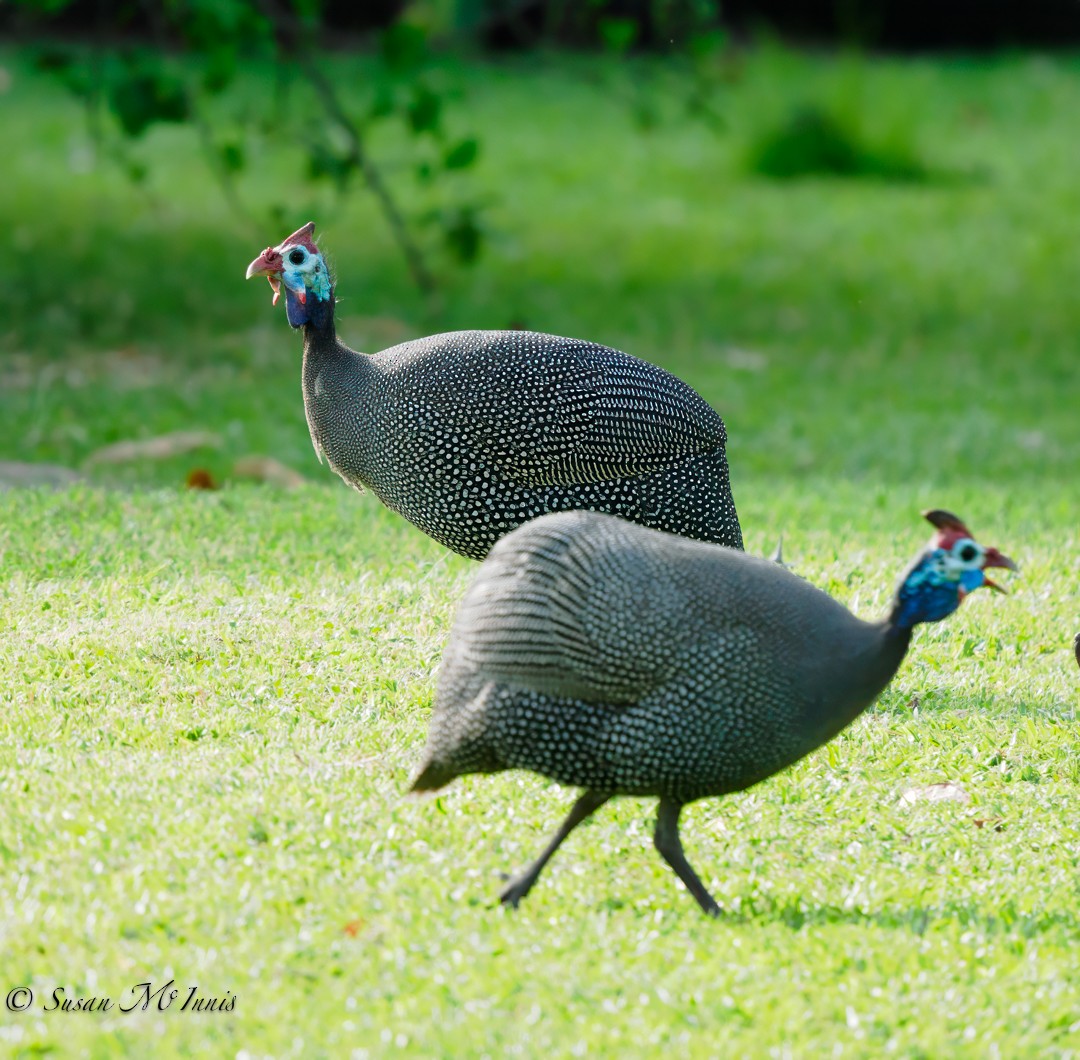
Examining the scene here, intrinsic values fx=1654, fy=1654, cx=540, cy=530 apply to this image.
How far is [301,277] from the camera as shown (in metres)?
4.73

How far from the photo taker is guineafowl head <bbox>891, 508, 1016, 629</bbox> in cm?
319

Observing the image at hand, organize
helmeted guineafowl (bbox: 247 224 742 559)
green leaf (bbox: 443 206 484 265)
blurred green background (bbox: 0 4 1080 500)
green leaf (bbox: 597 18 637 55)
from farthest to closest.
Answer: green leaf (bbox: 443 206 484 265) → green leaf (bbox: 597 18 637 55) → blurred green background (bbox: 0 4 1080 500) → helmeted guineafowl (bbox: 247 224 742 559)

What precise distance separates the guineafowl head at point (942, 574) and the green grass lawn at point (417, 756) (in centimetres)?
62

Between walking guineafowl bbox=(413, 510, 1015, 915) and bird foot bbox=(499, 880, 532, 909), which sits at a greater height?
walking guineafowl bbox=(413, 510, 1015, 915)

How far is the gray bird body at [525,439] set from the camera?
4449 mm

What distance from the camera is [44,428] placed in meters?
7.66

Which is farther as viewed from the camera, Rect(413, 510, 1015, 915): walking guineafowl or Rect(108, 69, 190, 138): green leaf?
Rect(108, 69, 190, 138): green leaf

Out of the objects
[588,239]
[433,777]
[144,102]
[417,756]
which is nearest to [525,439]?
[417,756]

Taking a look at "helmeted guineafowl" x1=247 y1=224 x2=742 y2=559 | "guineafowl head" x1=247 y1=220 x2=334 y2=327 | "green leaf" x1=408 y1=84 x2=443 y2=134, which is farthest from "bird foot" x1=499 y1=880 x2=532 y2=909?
"green leaf" x1=408 y1=84 x2=443 y2=134

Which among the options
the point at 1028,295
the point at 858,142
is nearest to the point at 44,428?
the point at 1028,295

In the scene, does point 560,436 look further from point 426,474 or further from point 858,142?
point 858,142

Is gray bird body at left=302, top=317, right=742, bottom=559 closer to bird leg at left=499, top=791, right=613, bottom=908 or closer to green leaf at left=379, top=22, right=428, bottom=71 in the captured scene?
bird leg at left=499, top=791, right=613, bottom=908

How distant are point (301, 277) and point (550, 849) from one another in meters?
2.11

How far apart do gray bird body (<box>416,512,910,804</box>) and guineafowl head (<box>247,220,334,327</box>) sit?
5.59 feet
